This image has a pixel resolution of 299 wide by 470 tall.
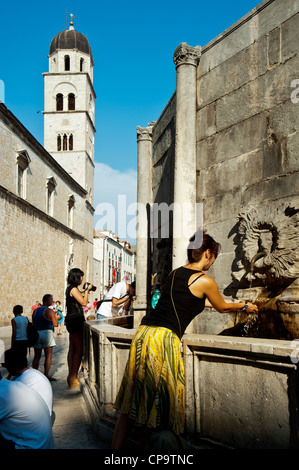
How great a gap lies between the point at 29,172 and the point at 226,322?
2345 centimetres

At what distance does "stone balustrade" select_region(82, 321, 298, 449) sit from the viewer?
2.38 m

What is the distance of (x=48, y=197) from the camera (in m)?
31.4

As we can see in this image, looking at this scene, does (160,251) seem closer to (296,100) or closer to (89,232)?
(296,100)

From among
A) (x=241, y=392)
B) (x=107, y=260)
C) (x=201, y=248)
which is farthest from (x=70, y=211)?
(x=241, y=392)

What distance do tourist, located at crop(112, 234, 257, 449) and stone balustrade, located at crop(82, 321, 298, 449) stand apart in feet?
0.68

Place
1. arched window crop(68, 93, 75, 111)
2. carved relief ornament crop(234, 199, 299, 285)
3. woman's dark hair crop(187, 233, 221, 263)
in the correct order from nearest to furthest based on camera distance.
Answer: woman's dark hair crop(187, 233, 221, 263) < carved relief ornament crop(234, 199, 299, 285) < arched window crop(68, 93, 75, 111)

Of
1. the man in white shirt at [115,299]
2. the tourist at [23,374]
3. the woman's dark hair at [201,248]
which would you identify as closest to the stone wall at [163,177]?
the man in white shirt at [115,299]

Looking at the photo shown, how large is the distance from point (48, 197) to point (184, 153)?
2625cm

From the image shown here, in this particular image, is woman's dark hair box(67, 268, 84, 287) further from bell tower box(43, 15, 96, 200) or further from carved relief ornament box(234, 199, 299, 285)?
bell tower box(43, 15, 96, 200)

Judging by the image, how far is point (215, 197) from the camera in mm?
6074

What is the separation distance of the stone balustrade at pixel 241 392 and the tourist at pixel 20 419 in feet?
3.33

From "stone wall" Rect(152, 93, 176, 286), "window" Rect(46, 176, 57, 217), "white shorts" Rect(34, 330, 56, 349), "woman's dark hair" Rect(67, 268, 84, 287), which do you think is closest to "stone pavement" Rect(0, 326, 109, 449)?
"white shorts" Rect(34, 330, 56, 349)

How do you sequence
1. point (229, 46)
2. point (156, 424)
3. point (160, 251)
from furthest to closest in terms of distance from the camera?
point (160, 251)
point (229, 46)
point (156, 424)
